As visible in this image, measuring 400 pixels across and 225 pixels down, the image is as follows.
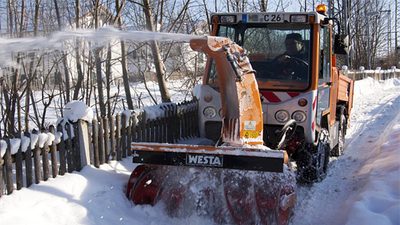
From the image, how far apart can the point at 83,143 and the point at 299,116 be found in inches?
113

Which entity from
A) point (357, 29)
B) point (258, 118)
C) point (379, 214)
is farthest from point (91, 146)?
point (357, 29)

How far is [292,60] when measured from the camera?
17.8 feet

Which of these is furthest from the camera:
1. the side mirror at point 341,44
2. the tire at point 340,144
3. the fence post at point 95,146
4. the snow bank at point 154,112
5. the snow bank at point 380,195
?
the tire at point 340,144

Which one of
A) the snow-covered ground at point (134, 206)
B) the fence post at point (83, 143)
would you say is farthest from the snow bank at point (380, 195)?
the fence post at point (83, 143)

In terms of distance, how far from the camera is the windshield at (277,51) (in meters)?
5.35

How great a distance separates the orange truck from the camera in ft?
13.3

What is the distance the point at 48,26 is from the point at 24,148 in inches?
244

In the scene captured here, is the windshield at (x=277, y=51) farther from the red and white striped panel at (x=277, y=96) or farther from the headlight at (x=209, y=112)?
the headlight at (x=209, y=112)

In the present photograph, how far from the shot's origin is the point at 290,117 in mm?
5250

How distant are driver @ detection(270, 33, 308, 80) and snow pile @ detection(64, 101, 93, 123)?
2609 millimetres

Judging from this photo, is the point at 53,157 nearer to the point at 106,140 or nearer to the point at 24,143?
the point at 24,143

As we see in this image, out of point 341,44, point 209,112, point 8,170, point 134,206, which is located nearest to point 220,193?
point 134,206

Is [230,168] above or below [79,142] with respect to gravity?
below

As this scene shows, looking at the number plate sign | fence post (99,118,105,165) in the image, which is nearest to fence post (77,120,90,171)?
fence post (99,118,105,165)
